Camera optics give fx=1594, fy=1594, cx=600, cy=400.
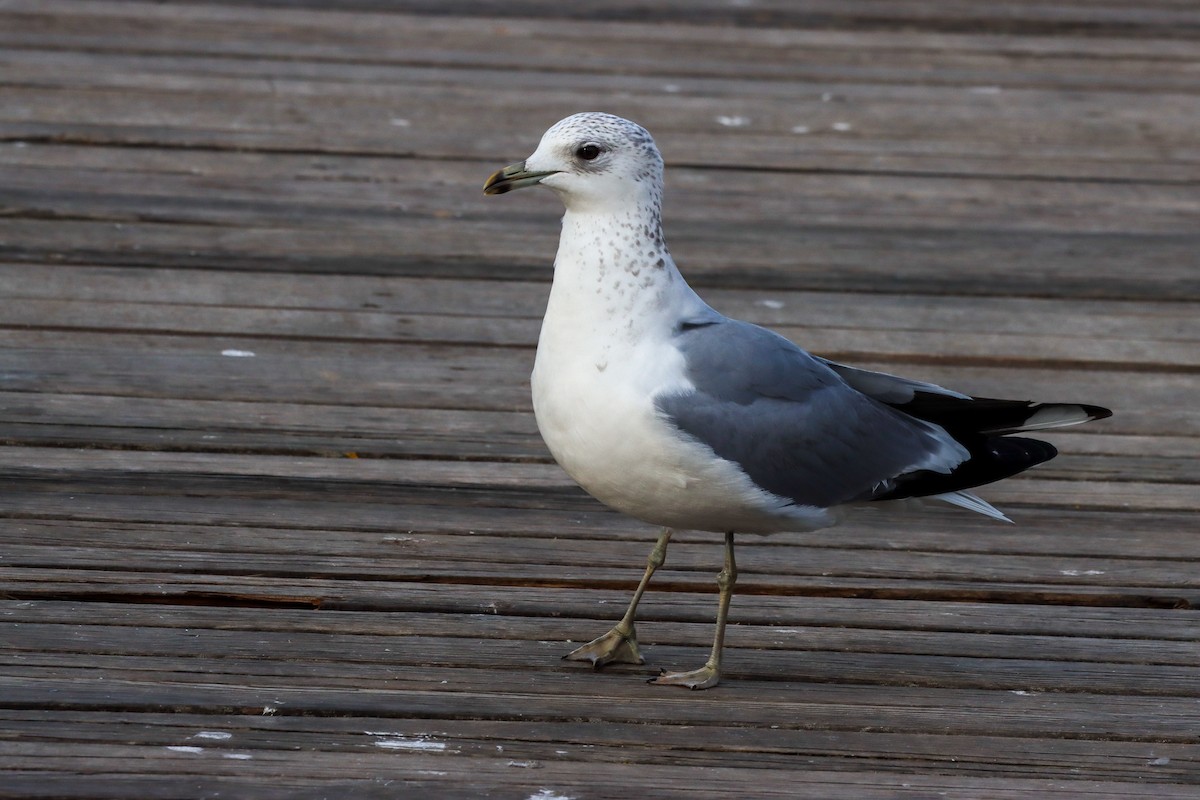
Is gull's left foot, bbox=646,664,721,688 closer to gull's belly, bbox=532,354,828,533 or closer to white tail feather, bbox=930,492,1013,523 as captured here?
gull's belly, bbox=532,354,828,533

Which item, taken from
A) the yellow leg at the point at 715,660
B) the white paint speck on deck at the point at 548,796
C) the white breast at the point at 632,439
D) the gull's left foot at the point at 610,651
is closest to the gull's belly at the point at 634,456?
the white breast at the point at 632,439

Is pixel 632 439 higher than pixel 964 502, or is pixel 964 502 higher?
pixel 632 439

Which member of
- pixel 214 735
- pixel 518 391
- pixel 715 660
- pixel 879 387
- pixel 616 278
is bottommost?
pixel 214 735

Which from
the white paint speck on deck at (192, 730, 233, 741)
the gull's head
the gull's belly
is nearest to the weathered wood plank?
the white paint speck on deck at (192, 730, 233, 741)

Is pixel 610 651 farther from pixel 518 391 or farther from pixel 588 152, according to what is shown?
pixel 518 391

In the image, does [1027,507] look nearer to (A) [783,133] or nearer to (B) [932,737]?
(B) [932,737]

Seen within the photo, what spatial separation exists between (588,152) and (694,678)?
0.89m

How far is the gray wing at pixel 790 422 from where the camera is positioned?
8.54 ft

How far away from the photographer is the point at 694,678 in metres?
2.62

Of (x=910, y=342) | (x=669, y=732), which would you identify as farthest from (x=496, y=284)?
(x=669, y=732)

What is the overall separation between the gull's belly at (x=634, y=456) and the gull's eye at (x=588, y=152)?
0.35m

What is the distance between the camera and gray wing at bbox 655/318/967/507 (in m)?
2.60

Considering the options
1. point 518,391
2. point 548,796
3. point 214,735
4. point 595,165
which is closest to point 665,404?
point 595,165

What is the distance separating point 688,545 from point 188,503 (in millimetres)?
994
